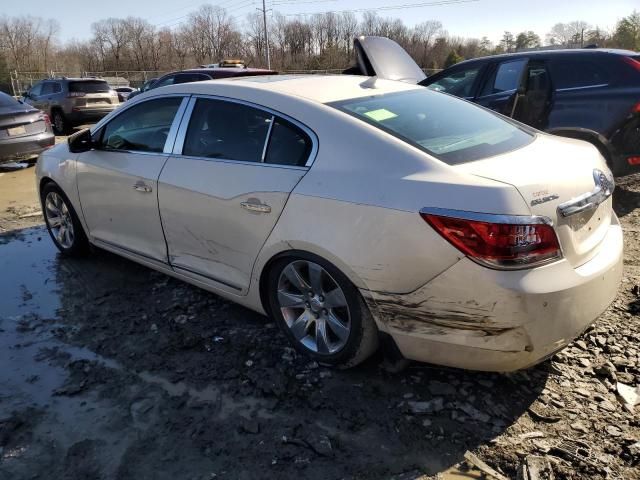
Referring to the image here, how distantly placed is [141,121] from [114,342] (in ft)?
5.54

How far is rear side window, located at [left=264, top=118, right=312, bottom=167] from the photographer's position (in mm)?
2984

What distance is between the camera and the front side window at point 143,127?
12.7ft

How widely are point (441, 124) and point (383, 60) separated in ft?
15.7

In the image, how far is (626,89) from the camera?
5.69m

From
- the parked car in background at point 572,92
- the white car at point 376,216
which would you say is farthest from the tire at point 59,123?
the white car at point 376,216

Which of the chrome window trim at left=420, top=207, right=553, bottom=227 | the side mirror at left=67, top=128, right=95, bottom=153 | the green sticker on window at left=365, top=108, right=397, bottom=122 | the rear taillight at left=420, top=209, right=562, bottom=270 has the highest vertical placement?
the green sticker on window at left=365, top=108, right=397, bottom=122

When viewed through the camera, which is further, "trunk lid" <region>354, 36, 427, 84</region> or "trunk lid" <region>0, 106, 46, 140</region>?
"trunk lid" <region>0, 106, 46, 140</region>

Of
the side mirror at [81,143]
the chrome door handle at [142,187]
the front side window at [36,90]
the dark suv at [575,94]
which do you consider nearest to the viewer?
the chrome door handle at [142,187]

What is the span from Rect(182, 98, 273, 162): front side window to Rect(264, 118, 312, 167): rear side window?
7 centimetres

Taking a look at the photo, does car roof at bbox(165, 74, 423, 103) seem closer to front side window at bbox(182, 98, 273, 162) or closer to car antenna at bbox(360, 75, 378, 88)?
car antenna at bbox(360, 75, 378, 88)

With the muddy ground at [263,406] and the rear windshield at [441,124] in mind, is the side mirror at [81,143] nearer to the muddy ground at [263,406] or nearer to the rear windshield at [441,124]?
the muddy ground at [263,406]

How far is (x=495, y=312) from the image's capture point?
239 cm

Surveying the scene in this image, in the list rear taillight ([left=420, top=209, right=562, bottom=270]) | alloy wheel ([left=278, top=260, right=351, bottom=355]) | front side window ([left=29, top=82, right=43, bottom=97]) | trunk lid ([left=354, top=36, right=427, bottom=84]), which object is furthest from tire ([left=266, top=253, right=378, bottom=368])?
front side window ([left=29, top=82, right=43, bottom=97])

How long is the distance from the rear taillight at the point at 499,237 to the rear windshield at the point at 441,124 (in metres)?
0.38
